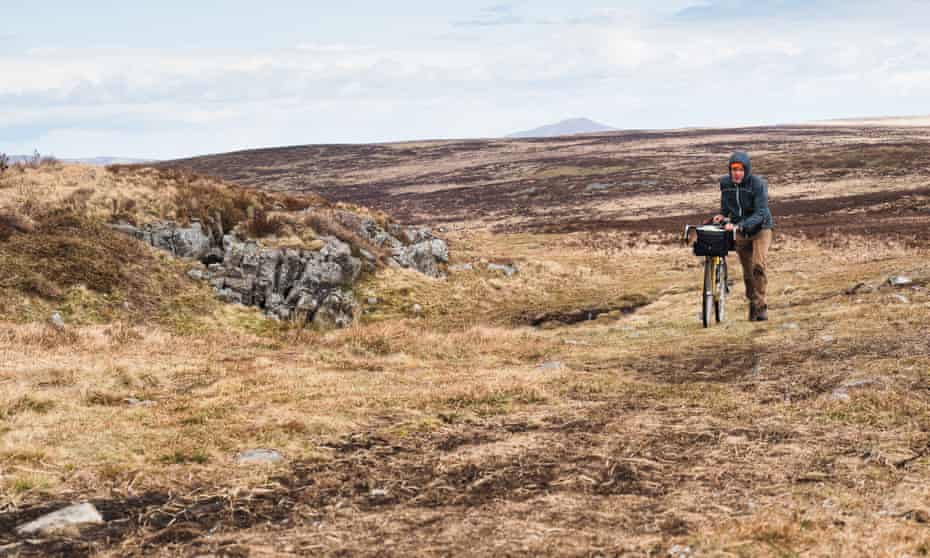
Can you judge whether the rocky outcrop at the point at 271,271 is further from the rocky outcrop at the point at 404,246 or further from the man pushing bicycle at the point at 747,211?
the man pushing bicycle at the point at 747,211

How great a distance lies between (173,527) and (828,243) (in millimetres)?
41995

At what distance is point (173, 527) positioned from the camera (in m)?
5.89

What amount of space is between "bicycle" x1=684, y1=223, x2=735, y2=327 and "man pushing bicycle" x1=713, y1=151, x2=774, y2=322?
0.82 ft

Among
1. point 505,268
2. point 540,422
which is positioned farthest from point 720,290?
point 505,268

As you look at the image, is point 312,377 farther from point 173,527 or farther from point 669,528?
point 669,528

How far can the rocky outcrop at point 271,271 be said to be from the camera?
2614 cm

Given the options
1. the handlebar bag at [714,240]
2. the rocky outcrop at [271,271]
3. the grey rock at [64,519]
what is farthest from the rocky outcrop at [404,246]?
the grey rock at [64,519]

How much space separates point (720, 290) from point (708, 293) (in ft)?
1.06

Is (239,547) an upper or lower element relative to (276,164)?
lower

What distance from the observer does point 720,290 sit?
640 inches

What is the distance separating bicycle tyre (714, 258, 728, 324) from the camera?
15797 millimetres

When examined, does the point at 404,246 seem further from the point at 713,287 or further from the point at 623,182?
the point at 623,182

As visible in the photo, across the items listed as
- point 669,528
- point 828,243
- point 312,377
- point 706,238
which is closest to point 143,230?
point 312,377

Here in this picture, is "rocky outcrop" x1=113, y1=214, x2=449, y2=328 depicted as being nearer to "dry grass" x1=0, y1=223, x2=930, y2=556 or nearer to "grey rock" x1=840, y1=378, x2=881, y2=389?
"dry grass" x1=0, y1=223, x2=930, y2=556
